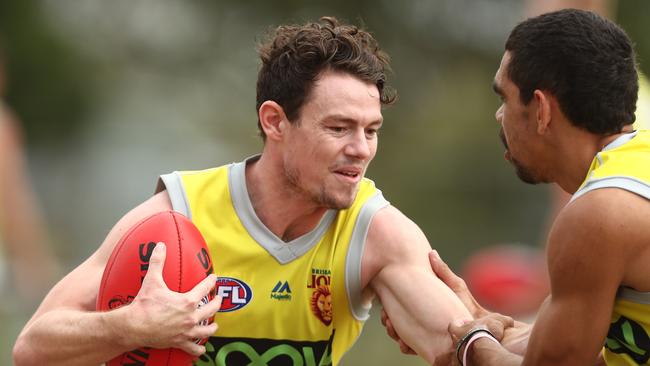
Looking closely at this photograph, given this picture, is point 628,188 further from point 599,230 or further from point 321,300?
point 321,300

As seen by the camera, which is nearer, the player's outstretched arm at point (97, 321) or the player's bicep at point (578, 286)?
the player's bicep at point (578, 286)

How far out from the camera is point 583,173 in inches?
215

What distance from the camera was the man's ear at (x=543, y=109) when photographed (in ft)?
17.7

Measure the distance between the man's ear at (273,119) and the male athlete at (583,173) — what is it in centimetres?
125

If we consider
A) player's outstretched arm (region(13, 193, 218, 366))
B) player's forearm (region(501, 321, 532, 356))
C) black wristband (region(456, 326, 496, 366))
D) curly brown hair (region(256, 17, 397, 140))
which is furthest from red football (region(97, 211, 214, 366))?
player's forearm (region(501, 321, 532, 356))

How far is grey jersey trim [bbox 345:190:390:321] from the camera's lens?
20.8 feet

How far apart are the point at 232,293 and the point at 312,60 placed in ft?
3.91

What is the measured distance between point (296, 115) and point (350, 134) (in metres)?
0.32

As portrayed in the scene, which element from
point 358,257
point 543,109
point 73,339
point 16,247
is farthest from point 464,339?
point 16,247

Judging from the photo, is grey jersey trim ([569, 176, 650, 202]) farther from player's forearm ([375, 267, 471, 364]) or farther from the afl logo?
the afl logo

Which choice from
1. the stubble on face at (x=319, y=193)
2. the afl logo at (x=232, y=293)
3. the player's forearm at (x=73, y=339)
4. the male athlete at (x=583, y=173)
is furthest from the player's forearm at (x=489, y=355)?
the player's forearm at (x=73, y=339)

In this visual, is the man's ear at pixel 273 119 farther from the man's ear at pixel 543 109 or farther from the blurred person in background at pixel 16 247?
the blurred person in background at pixel 16 247

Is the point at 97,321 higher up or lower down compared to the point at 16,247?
higher up

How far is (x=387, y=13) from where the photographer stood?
23.0 metres
